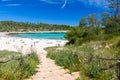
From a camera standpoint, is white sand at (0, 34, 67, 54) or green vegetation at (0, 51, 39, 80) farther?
white sand at (0, 34, 67, 54)

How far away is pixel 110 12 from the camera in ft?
165

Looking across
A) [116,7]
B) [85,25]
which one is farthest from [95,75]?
[85,25]

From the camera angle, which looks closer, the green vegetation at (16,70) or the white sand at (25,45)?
the green vegetation at (16,70)

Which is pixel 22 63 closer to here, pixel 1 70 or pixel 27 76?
pixel 27 76

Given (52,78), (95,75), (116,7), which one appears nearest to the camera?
(95,75)

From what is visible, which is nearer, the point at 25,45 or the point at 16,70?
the point at 16,70

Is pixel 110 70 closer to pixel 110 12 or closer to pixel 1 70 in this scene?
pixel 1 70

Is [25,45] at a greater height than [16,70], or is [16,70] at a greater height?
[16,70]

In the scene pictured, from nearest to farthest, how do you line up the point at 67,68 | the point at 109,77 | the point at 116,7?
the point at 109,77, the point at 67,68, the point at 116,7

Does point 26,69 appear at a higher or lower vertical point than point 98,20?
lower

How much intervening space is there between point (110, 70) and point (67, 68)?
16.3 ft

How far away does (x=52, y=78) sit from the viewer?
43.1ft

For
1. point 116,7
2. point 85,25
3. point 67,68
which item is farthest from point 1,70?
point 85,25

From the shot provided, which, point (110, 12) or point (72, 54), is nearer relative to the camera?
point (72, 54)
